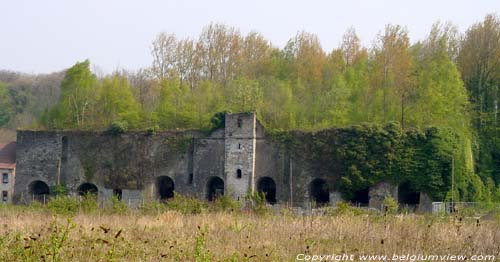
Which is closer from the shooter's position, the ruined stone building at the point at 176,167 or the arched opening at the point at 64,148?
the ruined stone building at the point at 176,167

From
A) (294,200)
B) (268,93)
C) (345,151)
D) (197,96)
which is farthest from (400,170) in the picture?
(197,96)

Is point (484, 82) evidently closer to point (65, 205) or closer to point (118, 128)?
point (118, 128)

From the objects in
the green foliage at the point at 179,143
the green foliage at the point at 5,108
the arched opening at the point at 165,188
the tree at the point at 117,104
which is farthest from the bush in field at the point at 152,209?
the green foliage at the point at 5,108

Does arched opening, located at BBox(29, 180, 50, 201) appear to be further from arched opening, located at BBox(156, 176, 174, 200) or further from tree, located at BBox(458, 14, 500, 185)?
tree, located at BBox(458, 14, 500, 185)

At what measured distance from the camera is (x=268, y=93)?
136ft

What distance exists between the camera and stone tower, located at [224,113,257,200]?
3784 centimetres

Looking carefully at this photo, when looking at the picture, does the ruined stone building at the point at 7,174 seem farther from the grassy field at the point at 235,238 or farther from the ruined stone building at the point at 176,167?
the grassy field at the point at 235,238

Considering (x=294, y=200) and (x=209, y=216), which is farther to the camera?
(x=294, y=200)

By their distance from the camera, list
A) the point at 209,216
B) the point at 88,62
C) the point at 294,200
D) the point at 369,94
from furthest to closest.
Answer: the point at 88,62, the point at 369,94, the point at 294,200, the point at 209,216

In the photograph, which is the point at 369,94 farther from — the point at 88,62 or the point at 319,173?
the point at 88,62

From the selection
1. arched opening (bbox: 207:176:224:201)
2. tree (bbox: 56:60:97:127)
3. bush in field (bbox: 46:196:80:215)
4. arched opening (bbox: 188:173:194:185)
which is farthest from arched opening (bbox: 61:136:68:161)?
bush in field (bbox: 46:196:80:215)

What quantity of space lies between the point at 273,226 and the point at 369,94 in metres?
24.8

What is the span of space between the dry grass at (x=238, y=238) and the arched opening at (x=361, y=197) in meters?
18.5

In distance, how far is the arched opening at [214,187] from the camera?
39.4 meters
